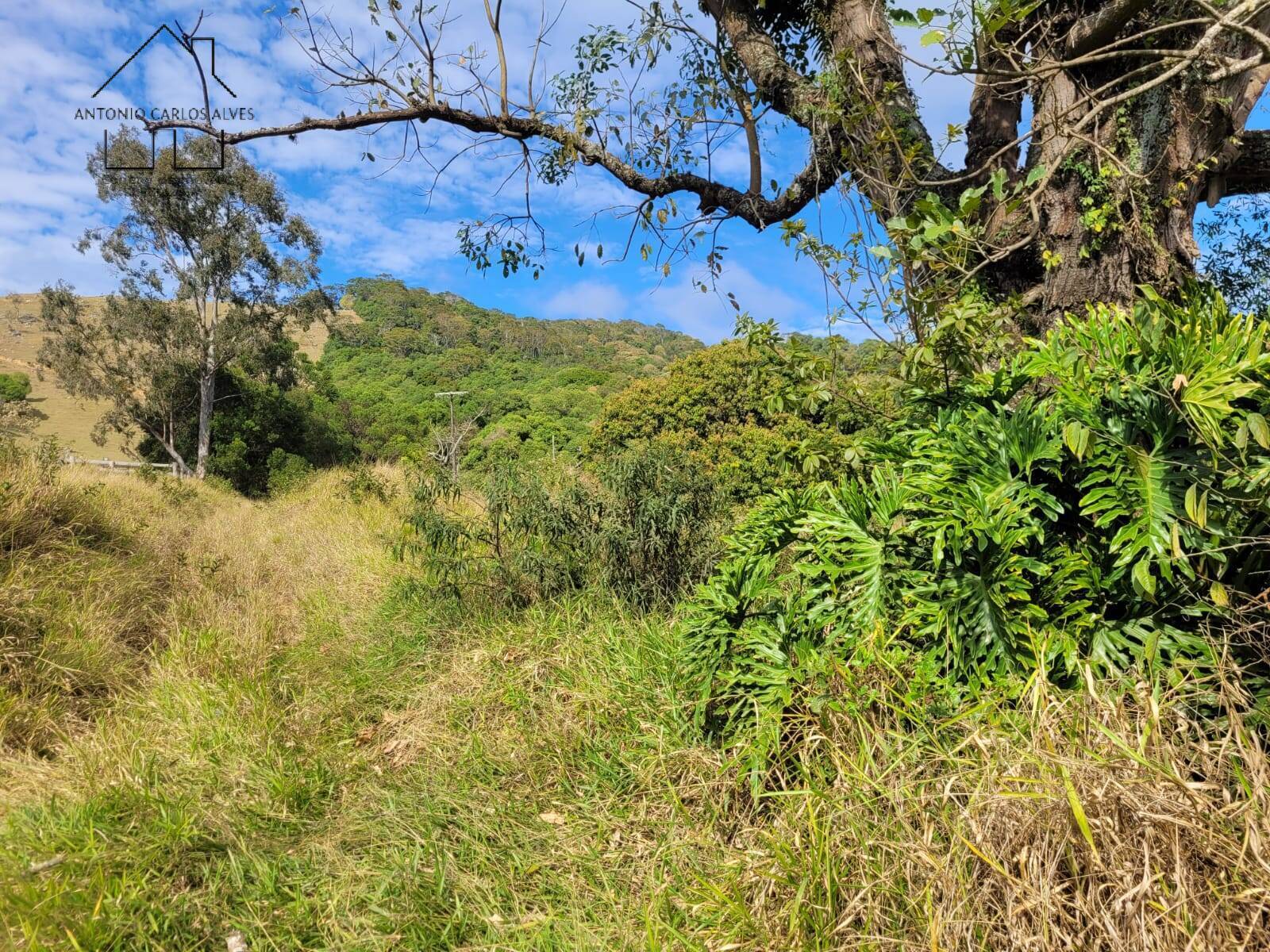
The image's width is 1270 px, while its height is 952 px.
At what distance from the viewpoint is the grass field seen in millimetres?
28078

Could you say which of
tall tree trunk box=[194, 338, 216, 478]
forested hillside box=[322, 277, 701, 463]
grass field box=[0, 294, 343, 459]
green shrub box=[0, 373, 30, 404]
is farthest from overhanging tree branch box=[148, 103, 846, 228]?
green shrub box=[0, 373, 30, 404]

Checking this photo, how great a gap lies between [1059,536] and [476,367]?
42878mm

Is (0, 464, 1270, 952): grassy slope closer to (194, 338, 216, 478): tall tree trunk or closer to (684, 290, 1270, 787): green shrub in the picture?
(684, 290, 1270, 787): green shrub

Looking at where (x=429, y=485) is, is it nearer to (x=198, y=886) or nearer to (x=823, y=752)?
(x=198, y=886)

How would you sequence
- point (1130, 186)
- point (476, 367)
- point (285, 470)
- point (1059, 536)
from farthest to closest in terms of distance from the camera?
point (476, 367) < point (285, 470) < point (1130, 186) < point (1059, 536)

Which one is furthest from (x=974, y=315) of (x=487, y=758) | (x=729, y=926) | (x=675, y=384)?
(x=675, y=384)

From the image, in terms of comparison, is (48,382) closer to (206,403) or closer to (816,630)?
(206,403)

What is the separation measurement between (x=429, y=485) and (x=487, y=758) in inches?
106

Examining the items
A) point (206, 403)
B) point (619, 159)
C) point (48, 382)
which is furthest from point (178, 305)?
point (619, 159)

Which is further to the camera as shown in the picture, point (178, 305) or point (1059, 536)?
point (178, 305)

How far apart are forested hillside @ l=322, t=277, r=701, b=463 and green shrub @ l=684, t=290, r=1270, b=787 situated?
13.3 feet

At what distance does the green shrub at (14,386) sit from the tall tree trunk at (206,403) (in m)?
14.3

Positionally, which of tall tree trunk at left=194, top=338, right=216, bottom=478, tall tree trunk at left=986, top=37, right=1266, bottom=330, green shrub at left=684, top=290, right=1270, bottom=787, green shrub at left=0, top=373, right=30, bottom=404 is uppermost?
green shrub at left=0, top=373, right=30, bottom=404

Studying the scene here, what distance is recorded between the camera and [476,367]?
4341 centimetres
